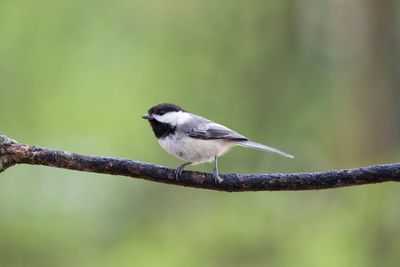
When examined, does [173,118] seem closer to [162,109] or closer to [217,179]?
[162,109]

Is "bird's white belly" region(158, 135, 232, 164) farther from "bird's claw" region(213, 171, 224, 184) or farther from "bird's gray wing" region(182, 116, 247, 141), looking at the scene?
"bird's claw" region(213, 171, 224, 184)

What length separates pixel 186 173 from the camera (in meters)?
1.95

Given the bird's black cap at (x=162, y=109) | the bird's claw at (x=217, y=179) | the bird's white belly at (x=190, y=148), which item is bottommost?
the bird's claw at (x=217, y=179)

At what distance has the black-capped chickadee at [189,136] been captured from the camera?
288 centimetres

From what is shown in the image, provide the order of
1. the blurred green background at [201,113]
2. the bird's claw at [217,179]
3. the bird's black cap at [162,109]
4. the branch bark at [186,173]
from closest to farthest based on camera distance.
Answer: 1. the branch bark at [186,173]
2. the bird's claw at [217,179]
3. the bird's black cap at [162,109]
4. the blurred green background at [201,113]

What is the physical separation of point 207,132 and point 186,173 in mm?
1051

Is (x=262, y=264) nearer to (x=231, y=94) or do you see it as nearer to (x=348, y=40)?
(x=231, y=94)

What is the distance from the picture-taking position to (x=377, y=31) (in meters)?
6.19

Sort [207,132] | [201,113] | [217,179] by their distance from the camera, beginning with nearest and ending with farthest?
[217,179]
[207,132]
[201,113]

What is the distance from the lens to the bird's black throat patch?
294cm

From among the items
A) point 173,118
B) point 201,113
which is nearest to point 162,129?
point 173,118

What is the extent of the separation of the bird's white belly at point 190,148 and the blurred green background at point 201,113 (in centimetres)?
240

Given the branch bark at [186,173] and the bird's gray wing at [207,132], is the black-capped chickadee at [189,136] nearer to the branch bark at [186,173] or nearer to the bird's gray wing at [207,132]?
the bird's gray wing at [207,132]

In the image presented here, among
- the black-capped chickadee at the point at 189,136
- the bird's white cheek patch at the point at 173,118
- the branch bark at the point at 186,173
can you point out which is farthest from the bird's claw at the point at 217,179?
the bird's white cheek patch at the point at 173,118
